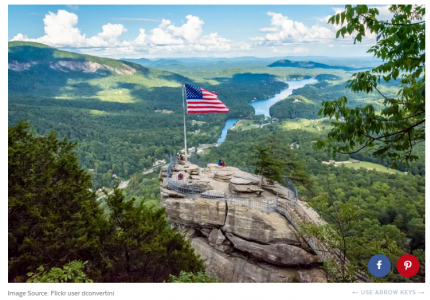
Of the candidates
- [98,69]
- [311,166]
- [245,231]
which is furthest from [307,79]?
[98,69]

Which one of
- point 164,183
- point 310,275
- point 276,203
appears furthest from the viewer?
point 164,183

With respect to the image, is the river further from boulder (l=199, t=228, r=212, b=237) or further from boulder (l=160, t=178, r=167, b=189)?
boulder (l=199, t=228, r=212, b=237)

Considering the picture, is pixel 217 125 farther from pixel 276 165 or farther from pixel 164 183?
pixel 276 165

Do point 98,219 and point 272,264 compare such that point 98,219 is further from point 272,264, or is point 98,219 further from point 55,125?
point 55,125

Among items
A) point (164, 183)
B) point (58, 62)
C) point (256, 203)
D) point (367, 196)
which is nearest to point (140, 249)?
point (256, 203)

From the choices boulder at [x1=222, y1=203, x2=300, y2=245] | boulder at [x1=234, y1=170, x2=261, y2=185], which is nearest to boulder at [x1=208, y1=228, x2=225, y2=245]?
boulder at [x1=222, y1=203, x2=300, y2=245]

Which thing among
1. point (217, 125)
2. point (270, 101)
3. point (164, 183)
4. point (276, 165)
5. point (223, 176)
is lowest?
point (164, 183)

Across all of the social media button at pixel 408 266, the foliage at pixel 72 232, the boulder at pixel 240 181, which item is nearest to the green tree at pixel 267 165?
the boulder at pixel 240 181
